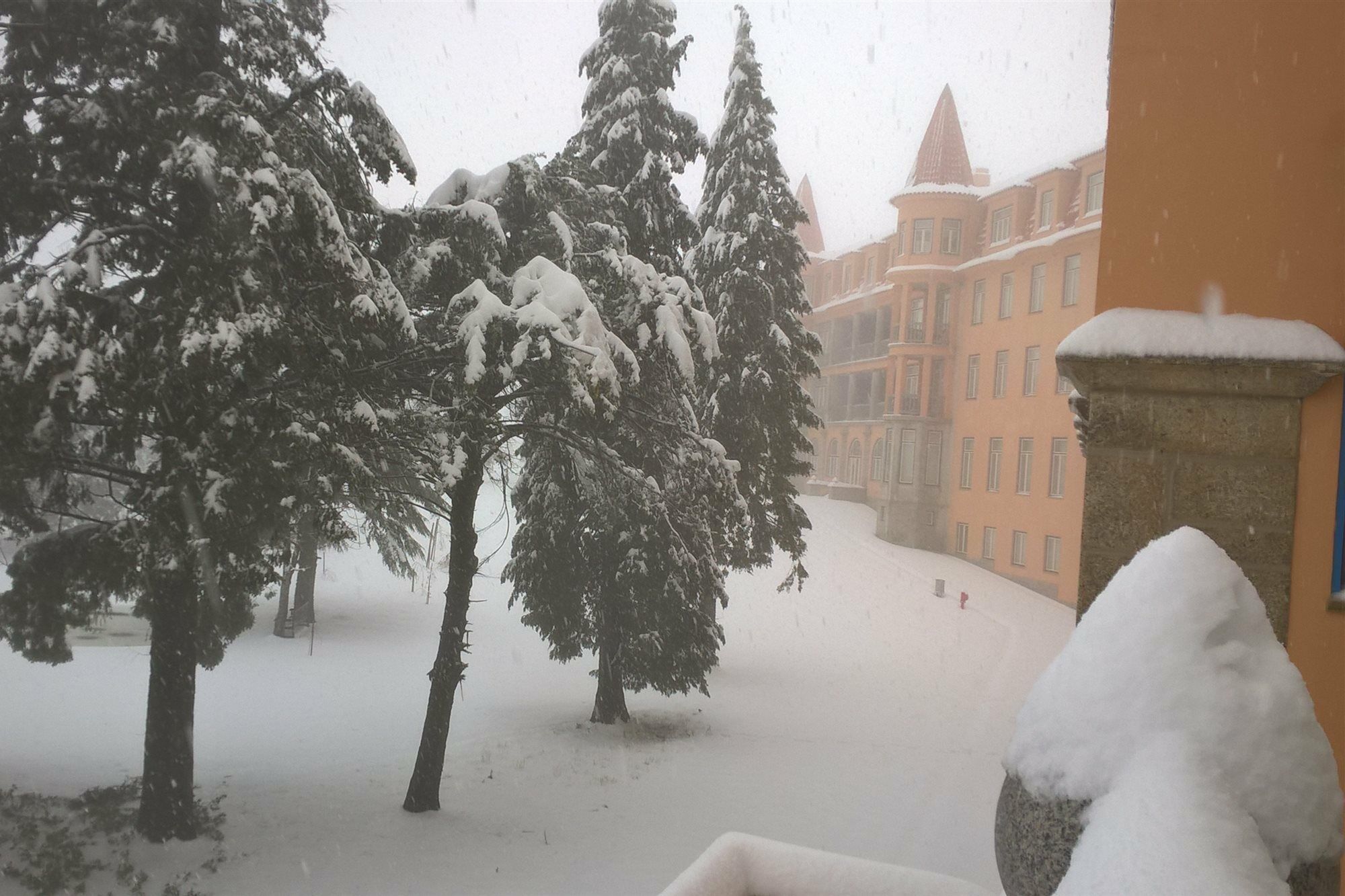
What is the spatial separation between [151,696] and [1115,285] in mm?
7985

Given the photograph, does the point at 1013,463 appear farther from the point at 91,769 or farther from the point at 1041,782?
the point at 1041,782

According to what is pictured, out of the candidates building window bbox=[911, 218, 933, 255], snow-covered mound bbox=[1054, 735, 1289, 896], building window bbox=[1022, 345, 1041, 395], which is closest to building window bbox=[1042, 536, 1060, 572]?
building window bbox=[1022, 345, 1041, 395]

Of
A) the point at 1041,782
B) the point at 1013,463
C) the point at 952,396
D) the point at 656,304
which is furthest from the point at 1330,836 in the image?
the point at 952,396

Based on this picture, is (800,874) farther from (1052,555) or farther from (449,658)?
(1052,555)

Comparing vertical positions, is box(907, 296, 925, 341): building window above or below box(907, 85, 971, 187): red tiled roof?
below

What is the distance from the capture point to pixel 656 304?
8.77 meters

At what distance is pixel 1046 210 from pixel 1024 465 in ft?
21.3

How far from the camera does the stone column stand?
10.6 ft

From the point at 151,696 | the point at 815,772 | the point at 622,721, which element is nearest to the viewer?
the point at 151,696

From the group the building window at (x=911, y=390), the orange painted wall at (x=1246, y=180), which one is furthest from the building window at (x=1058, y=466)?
the orange painted wall at (x=1246, y=180)

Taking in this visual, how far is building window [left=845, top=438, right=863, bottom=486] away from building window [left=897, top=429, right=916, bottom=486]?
3.55 metres

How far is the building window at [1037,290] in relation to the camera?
878 inches

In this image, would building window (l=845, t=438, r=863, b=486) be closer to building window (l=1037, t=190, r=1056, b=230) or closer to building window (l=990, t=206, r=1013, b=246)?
building window (l=990, t=206, r=1013, b=246)

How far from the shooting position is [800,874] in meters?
2.77
